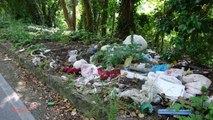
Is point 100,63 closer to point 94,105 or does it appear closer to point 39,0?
point 94,105

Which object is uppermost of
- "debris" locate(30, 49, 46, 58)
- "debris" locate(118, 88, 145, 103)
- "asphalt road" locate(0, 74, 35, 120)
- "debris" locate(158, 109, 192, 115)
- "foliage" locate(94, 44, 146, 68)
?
"foliage" locate(94, 44, 146, 68)

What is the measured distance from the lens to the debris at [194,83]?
3.87m

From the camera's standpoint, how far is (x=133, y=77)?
4.41 m

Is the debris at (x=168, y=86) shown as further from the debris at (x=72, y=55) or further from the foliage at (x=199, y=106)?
the debris at (x=72, y=55)

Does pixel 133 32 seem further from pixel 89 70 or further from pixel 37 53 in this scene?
pixel 89 70

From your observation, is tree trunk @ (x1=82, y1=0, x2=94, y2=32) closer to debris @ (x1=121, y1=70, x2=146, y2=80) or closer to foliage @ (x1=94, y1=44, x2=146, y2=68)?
foliage @ (x1=94, y1=44, x2=146, y2=68)

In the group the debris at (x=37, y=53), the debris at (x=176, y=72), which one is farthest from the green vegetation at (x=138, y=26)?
the debris at (x=37, y=53)

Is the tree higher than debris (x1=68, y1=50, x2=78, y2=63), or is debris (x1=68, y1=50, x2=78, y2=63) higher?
the tree

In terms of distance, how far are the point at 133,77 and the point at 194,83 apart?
0.92 meters

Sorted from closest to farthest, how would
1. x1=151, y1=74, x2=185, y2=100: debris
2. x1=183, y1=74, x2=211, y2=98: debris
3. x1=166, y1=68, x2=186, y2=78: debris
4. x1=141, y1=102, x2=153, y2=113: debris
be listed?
x1=141, y1=102, x2=153, y2=113: debris → x1=151, y1=74, x2=185, y2=100: debris → x1=183, y1=74, x2=211, y2=98: debris → x1=166, y1=68, x2=186, y2=78: debris

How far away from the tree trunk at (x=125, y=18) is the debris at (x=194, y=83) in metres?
5.39

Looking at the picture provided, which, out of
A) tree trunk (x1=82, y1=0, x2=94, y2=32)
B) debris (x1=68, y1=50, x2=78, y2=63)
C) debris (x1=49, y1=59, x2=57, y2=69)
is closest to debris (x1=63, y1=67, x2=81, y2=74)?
debris (x1=49, y1=59, x2=57, y2=69)

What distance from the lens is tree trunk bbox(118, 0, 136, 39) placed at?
9.55m

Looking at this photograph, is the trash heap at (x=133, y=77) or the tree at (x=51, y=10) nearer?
the trash heap at (x=133, y=77)
